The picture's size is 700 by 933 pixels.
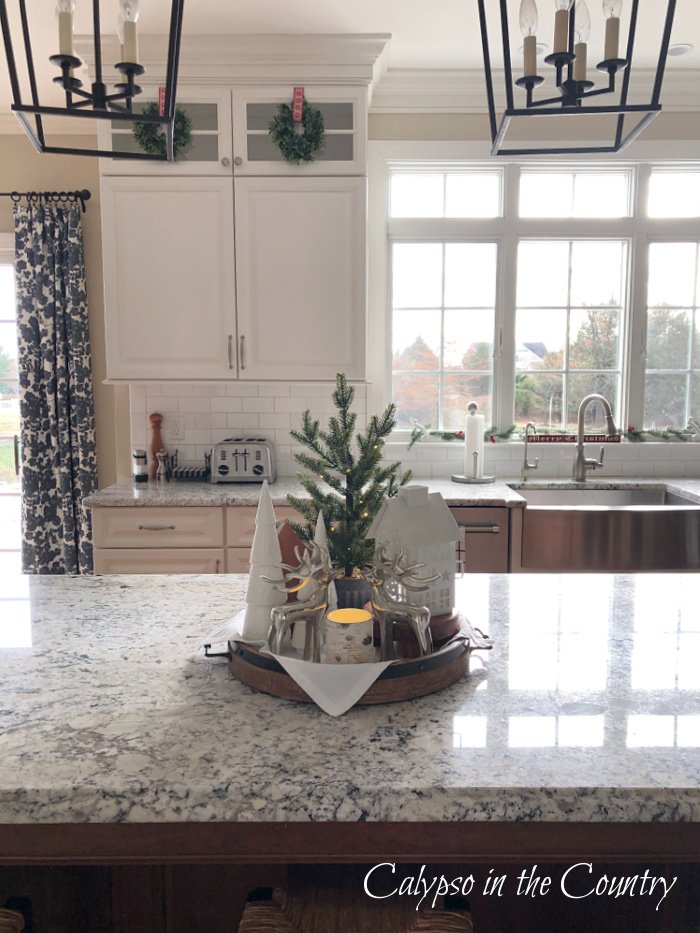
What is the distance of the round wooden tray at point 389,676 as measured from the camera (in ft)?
3.87

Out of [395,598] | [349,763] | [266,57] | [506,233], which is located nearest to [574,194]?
[506,233]

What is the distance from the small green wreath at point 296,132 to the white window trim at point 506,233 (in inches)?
21.6

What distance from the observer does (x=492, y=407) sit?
389cm

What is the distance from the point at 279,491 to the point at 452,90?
2146 mm

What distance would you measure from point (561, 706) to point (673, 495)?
268 cm

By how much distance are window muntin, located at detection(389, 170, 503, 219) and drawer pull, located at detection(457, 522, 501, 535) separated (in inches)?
66.1

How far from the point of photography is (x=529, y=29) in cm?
128

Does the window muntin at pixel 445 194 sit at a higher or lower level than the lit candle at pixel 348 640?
higher

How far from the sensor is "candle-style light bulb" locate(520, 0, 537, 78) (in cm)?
125

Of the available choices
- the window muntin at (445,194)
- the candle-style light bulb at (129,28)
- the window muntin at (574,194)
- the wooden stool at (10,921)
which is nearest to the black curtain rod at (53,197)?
the window muntin at (445,194)

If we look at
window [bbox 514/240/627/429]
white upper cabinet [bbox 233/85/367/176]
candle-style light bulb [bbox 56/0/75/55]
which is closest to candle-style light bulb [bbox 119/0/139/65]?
candle-style light bulb [bbox 56/0/75/55]

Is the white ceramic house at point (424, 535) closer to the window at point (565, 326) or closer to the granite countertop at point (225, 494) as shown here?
the granite countertop at point (225, 494)

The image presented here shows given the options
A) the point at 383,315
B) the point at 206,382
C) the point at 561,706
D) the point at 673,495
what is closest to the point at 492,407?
the point at 383,315

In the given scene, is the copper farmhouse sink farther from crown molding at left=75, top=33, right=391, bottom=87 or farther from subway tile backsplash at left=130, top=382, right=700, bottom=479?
crown molding at left=75, top=33, right=391, bottom=87
